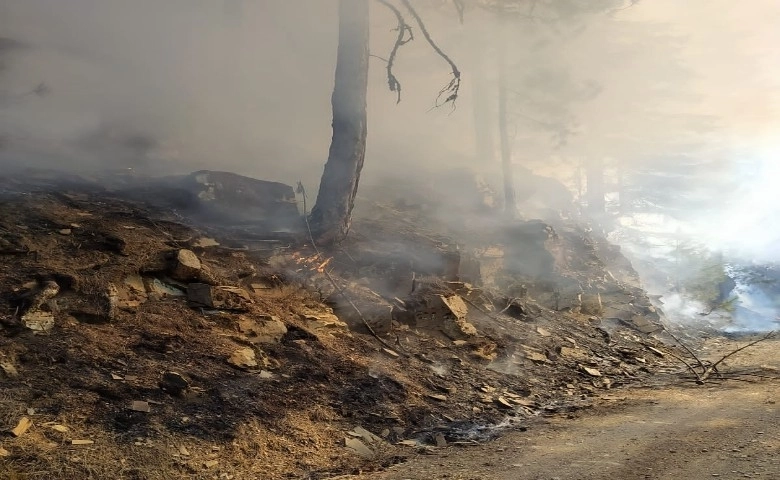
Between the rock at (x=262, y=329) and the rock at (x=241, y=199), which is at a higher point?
the rock at (x=241, y=199)

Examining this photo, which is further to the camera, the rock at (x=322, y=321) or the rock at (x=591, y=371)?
the rock at (x=591, y=371)

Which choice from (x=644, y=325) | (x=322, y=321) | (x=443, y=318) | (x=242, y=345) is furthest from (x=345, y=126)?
(x=644, y=325)

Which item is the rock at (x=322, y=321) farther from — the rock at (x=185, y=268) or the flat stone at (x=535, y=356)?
the flat stone at (x=535, y=356)

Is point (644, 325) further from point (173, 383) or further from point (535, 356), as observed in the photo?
point (173, 383)

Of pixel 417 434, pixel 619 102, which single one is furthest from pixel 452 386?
pixel 619 102

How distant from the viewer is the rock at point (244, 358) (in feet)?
17.2

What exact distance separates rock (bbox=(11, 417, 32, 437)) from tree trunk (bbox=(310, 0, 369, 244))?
5231 mm

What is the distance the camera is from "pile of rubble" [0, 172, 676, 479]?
3.99 meters

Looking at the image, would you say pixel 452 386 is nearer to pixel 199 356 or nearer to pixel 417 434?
pixel 417 434

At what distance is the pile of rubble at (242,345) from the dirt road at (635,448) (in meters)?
0.44

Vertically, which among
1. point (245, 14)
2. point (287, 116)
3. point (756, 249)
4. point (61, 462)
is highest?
point (245, 14)

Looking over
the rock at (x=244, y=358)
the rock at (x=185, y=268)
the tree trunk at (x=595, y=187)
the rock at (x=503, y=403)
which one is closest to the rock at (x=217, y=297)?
the rock at (x=185, y=268)

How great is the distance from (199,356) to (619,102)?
33374 millimetres

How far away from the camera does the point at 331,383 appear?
559 cm
